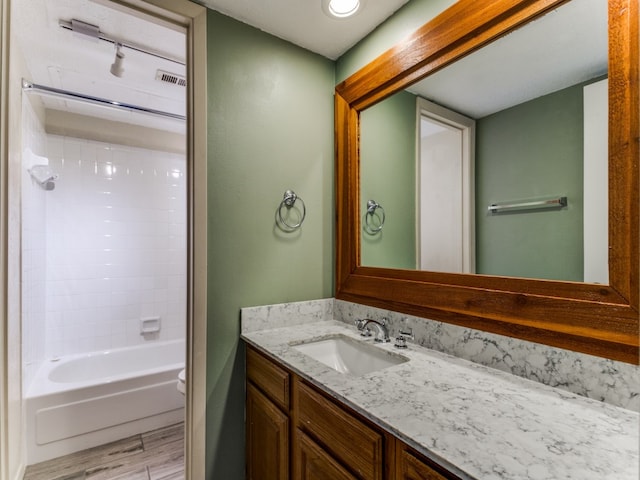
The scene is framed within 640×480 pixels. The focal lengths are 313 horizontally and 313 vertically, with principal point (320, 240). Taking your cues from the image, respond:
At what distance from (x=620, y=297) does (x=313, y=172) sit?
53.6 inches

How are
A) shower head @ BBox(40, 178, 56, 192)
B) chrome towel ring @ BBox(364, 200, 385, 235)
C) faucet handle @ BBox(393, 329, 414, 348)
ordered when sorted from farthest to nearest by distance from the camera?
shower head @ BBox(40, 178, 56, 192) → chrome towel ring @ BBox(364, 200, 385, 235) → faucet handle @ BBox(393, 329, 414, 348)

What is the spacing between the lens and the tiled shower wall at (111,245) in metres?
2.60

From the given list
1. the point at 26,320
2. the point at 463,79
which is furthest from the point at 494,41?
the point at 26,320

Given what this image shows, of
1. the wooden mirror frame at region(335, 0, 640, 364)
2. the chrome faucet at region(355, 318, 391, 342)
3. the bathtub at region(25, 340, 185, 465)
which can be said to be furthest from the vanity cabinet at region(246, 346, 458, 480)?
the bathtub at region(25, 340, 185, 465)

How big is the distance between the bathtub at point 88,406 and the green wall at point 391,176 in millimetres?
1853

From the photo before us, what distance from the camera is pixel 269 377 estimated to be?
51.3 inches

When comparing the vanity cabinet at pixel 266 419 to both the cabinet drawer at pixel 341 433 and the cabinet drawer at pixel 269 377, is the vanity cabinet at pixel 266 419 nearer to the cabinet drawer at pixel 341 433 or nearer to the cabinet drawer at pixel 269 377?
the cabinet drawer at pixel 269 377

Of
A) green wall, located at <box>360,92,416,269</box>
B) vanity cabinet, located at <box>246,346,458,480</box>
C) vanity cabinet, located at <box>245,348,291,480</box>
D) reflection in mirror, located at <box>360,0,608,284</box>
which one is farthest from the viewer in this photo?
green wall, located at <box>360,92,416,269</box>

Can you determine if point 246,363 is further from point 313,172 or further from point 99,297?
point 99,297

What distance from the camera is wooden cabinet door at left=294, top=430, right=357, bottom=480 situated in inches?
36.5

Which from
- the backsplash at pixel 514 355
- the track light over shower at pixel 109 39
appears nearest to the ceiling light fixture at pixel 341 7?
the track light over shower at pixel 109 39

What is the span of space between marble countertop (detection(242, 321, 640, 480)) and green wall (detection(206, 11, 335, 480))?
0.53 metres

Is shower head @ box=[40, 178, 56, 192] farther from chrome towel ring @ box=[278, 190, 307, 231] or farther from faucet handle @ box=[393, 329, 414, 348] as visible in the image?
faucet handle @ box=[393, 329, 414, 348]

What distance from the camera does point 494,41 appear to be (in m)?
1.12
